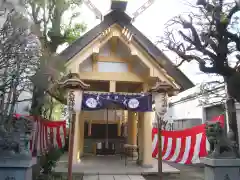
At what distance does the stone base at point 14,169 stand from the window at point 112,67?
20.8ft

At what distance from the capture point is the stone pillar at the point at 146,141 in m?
11.0

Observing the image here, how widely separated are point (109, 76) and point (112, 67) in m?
0.56

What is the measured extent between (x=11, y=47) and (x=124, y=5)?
22.8ft

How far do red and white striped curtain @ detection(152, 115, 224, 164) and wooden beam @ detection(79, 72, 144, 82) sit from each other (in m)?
3.41

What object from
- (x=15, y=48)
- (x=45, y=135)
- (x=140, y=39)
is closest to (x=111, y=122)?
(x=45, y=135)

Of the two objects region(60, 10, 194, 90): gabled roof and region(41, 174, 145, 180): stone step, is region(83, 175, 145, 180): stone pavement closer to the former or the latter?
region(41, 174, 145, 180): stone step

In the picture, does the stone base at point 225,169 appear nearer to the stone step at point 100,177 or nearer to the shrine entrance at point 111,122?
the stone step at point 100,177

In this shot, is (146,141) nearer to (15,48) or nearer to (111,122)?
(111,122)

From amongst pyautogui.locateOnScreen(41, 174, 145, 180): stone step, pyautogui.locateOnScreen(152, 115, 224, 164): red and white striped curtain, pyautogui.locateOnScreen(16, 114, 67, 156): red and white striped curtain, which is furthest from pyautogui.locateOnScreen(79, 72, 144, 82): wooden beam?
pyautogui.locateOnScreen(41, 174, 145, 180): stone step

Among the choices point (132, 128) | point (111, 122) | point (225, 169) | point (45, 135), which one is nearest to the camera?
point (225, 169)

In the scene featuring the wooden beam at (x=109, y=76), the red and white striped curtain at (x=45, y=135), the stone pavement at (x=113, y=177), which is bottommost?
the stone pavement at (x=113, y=177)

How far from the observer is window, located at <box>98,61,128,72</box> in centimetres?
1166

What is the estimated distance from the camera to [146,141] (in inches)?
441

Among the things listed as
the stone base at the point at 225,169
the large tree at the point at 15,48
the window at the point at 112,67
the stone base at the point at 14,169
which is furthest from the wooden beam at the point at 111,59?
the stone base at the point at 225,169
